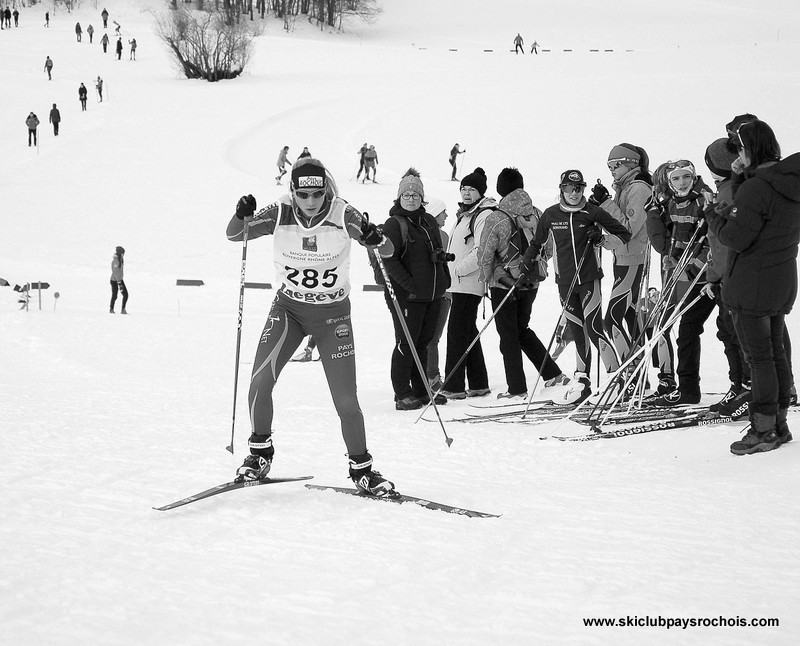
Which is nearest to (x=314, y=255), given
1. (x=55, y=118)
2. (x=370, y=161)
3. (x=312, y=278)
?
(x=312, y=278)

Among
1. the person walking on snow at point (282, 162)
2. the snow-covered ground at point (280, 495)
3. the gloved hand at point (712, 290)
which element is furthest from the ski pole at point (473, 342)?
the person walking on snow at point (282, 162)

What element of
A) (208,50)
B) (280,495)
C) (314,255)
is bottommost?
(280,495)

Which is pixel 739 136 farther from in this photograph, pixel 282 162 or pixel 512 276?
pixel 282 162

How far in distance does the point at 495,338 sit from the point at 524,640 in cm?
950

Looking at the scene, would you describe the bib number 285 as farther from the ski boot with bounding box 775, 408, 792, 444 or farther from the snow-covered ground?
the ski boot with bounding box 775, 408, 792, 444

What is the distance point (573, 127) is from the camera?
104 feet

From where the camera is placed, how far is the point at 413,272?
741 cm

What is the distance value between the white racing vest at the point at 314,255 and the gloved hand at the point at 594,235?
2.93m

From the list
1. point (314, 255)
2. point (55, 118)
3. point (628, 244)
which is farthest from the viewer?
point (55, 118)

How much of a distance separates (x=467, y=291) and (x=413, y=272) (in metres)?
0.70

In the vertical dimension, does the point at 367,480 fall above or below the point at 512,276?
below

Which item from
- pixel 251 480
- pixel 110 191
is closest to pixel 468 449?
pixel 251 480

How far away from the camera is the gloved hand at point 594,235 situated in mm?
6875

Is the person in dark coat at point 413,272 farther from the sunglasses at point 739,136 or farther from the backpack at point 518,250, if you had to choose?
the sunglasses at point 739,136
